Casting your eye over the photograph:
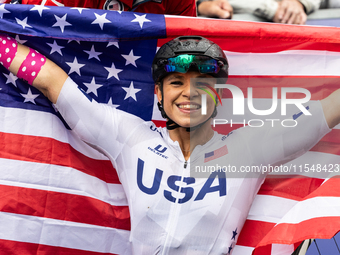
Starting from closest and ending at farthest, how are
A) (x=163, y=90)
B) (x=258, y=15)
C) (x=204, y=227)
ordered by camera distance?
(x=204, y=227)
(x=163, y=90)
(x=258, y=15)

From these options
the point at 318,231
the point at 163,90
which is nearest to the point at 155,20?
the point at 163,90

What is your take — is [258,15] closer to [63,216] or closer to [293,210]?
[293,210]

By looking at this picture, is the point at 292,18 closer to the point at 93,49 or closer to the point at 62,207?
the point at 93,49

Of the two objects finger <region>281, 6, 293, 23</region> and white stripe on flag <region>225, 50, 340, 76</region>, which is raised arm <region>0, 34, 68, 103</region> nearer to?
white stripe on flag <region>225, 50, 340, 76</region>

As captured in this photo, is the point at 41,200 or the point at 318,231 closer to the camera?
the point at 318,231

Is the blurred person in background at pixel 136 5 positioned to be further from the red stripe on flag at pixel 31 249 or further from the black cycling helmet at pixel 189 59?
the red stripe on flag at pixel 31 249

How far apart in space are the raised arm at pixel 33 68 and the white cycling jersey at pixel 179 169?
0.34 feet

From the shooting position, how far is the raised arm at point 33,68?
350 centimetres

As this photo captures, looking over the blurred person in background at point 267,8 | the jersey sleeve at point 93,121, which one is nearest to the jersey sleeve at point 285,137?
the jersey sleeve at point 93,121

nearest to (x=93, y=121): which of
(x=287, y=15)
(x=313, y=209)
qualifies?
(x=313, y=209)

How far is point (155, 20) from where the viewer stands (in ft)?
12.2

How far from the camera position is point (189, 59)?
336cm

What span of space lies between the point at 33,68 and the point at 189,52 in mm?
1342

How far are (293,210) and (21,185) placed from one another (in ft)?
7.79
